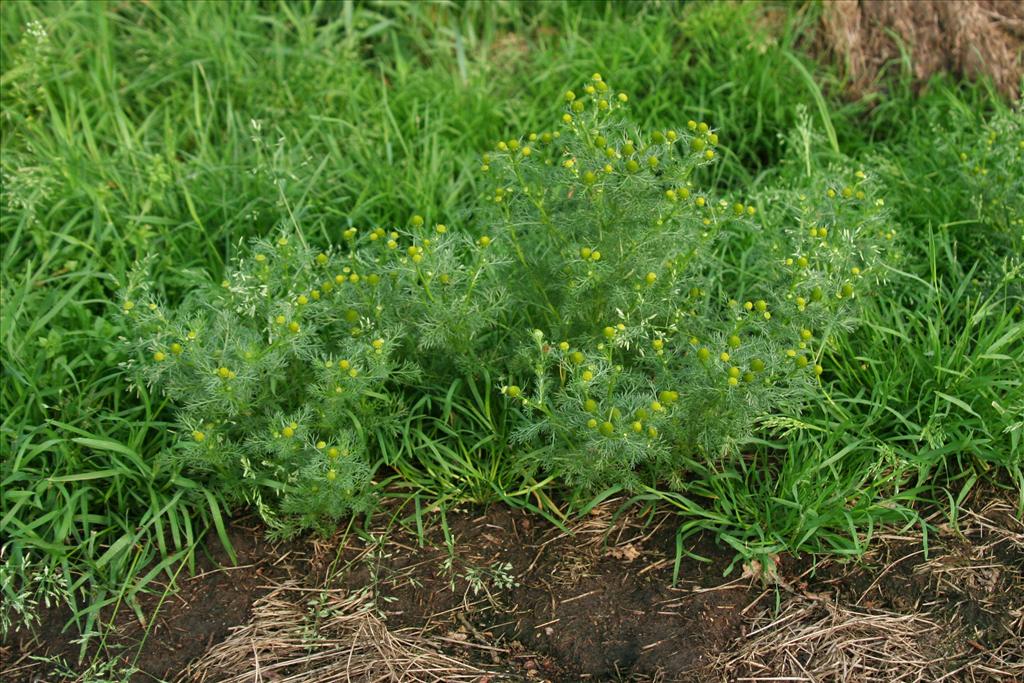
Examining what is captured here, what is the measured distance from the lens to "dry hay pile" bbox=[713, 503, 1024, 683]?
2547 mm

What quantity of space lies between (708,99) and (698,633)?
7.45 feet

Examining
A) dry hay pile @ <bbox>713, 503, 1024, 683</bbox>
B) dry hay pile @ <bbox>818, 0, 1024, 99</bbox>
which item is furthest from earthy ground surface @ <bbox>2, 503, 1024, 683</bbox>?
dry hay pile @ <bbox>818, 0, 1024, 99</bbox>

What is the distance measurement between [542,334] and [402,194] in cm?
124

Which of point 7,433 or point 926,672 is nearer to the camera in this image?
point 926,672

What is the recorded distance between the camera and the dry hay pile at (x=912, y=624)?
2547 mm

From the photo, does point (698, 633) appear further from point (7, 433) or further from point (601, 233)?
point (7, 433)

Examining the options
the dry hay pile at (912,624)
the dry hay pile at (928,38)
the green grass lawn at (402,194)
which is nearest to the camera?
the dry hay pile at (912,624)

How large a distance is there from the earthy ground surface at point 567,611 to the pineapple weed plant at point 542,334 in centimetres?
17

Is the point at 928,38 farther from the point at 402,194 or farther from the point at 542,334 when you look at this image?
the point at 542,334

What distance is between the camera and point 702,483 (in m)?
2.89

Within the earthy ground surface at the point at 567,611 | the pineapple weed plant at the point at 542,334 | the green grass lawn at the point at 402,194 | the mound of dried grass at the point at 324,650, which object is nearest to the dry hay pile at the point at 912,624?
the earthy ground surface at the point at 567,611

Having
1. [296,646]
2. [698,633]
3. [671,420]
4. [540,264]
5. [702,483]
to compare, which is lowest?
[296,646]

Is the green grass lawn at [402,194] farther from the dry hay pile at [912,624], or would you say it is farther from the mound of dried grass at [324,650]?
the mound of dried grass at [324,650]

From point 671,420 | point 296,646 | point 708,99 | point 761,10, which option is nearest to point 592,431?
point 671,420
